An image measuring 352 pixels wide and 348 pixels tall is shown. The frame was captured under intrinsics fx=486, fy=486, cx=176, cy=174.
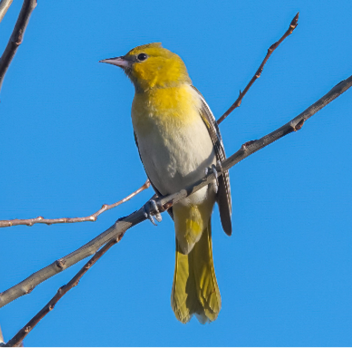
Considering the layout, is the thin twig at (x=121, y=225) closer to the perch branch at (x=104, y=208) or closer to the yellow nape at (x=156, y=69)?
the perch branch at (x=104, y=208)

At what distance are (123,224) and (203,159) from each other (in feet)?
6.84

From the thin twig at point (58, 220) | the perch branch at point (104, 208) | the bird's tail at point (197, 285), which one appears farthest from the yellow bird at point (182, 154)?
the perch branch at point (104, 208)

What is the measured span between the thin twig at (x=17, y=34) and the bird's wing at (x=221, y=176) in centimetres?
276

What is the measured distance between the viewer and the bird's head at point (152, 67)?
5.20 m

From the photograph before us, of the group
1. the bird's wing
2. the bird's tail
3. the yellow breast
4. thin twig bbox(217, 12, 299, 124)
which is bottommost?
the bird's tail

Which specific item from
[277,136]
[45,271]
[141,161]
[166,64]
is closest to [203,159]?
[141,161]

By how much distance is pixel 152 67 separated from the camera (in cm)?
538

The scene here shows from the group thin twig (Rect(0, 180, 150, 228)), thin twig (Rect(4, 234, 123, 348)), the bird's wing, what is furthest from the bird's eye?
thin twig (Rect(4, 234, 123, 348))

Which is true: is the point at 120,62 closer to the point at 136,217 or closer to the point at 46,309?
the point at 136,217

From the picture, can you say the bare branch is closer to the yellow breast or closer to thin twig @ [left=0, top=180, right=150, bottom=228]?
thin twig @ [left=0, top=180, right=150, bottom=228]

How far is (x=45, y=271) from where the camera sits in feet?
8.27

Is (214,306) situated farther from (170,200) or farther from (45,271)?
(45,271)

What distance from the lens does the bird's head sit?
5.20m

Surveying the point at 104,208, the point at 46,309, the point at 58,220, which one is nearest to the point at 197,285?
the point at 104,208
